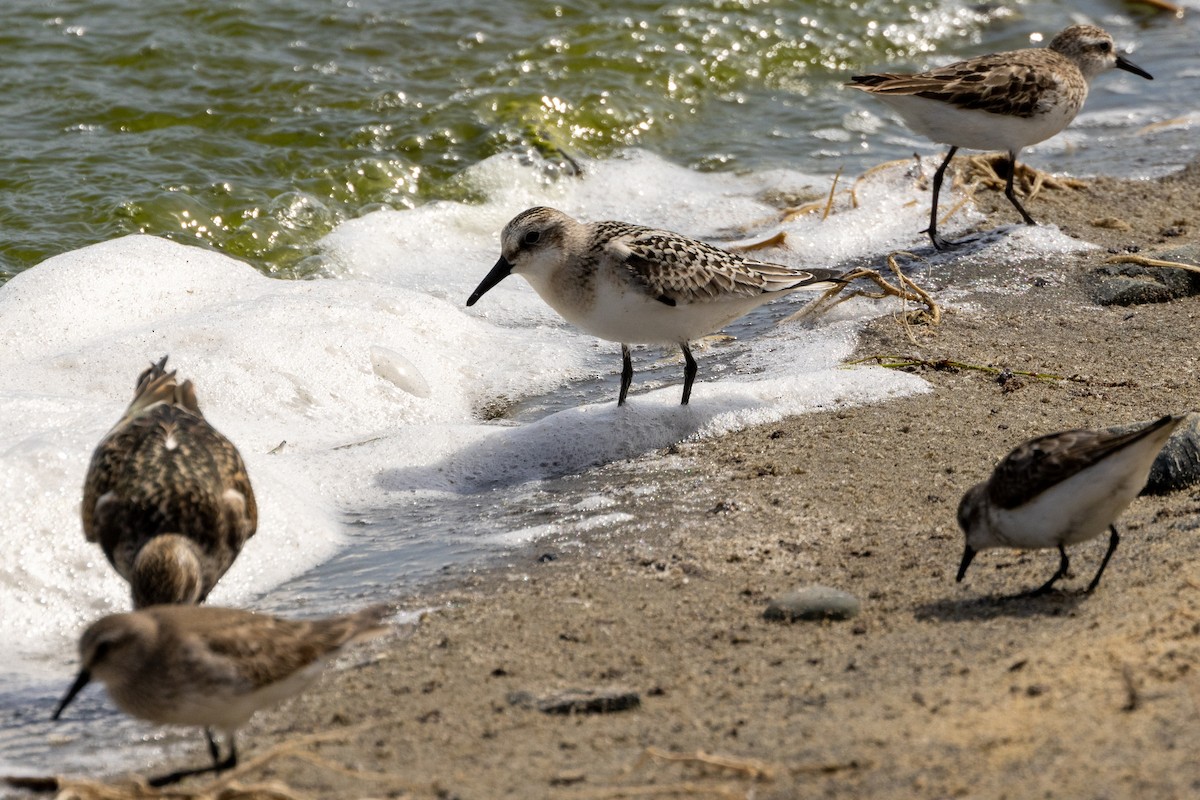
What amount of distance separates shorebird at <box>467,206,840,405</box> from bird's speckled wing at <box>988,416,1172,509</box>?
250cm

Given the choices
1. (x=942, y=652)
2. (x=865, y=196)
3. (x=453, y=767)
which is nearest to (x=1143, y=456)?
(x=942, y=652)

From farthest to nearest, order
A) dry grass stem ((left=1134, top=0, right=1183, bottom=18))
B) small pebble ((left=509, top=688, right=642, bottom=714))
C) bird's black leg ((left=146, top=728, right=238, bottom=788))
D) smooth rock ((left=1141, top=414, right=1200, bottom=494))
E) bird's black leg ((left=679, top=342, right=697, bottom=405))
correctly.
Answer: dry grass stem ((left=1134, top=0, right=1183, bottom=18)), bird's black leg ((left=679, top=342, right=697, bottom=405)), smooth rock ((left=1141, top=414, right=1200, bottom=494)), small pebble ((left=509, top=688, right=642, bottom=714)), bird's black leg ((left=146, top=728, right=238, bottom=788))

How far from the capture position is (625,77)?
45.2ft

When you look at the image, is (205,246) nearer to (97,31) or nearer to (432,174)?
(432,174)

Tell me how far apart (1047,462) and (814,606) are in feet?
3.14

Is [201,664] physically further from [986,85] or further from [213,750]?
[986,85]

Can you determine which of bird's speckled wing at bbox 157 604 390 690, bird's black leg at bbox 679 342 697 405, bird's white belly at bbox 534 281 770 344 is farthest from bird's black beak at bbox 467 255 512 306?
bird's speckled wing at bbox 157 604 390 690

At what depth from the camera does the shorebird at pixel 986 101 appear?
9.27 metres

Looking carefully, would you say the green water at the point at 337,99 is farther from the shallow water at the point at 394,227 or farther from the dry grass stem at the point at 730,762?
the dry grass stem at the point at 730,762

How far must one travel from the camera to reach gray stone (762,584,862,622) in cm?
471

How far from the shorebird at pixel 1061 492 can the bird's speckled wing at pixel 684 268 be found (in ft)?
8.04

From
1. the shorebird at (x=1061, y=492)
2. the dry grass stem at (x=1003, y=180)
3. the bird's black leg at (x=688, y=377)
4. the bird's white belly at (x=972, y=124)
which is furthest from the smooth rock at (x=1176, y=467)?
the dry grass stem at (x=1003, y=180)

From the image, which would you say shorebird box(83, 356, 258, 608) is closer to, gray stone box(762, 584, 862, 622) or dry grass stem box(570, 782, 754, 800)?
dry grass stem box(570, 782, 754, 800)

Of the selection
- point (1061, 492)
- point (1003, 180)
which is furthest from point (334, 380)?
point (1003, 180)
